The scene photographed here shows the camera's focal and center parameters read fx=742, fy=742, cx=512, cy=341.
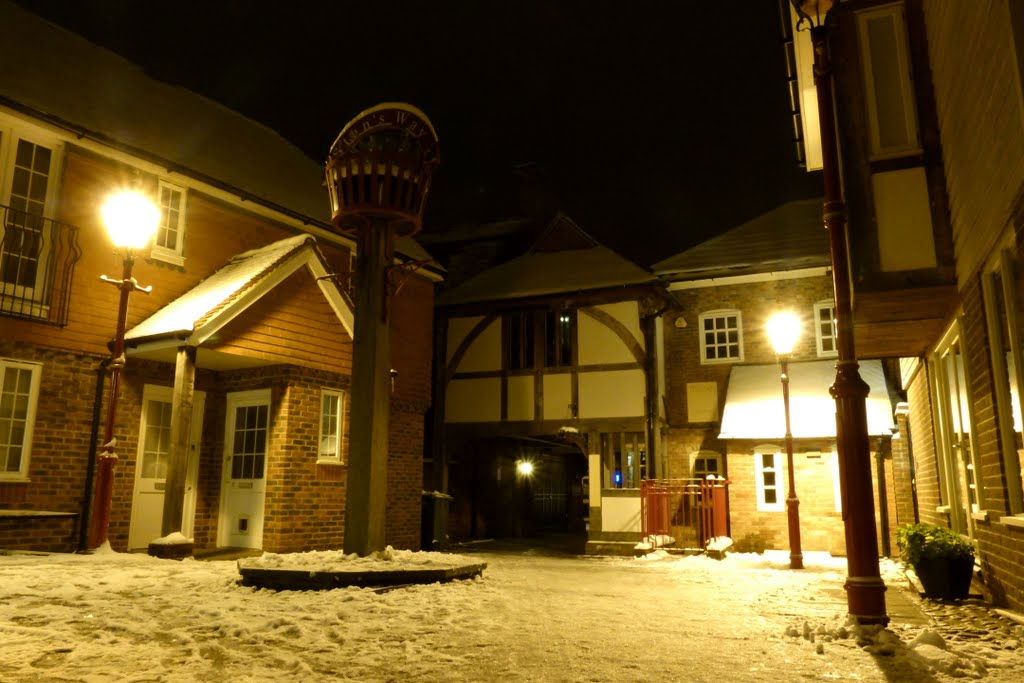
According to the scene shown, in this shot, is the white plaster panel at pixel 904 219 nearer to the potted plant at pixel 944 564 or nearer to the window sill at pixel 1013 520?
the window sill at pixel 1013 520

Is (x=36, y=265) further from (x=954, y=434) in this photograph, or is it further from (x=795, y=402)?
(x=795, y=402)

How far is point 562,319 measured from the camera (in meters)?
19.0

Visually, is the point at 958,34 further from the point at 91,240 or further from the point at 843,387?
the point at 91,240

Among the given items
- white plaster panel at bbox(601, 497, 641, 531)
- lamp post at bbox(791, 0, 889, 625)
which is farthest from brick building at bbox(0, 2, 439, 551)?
white plaster panel at bbox(601, 497, 641, 531)

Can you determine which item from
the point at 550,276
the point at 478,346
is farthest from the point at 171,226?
the point at 550,276

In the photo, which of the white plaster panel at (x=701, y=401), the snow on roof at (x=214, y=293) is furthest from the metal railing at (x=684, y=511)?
the snow on roof at (x=214, y=293)

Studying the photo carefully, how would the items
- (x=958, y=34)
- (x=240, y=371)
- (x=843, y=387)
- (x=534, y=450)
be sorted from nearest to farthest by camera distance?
1. (x=843, y=387)
2. (x=958, y=34)
3. (x=240, y=371)
4. (x=534, y=450)

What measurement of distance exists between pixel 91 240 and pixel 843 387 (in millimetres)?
10216

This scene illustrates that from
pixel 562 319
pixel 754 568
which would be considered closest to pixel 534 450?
pixel 562 319

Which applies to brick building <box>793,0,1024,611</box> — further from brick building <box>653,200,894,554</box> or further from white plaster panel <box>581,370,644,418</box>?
white plaster panel <box>581,370,644,418</box>

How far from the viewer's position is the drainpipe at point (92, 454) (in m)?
10.1

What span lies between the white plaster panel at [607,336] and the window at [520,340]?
140cm

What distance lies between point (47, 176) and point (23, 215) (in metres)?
0.78

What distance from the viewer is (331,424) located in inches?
504
